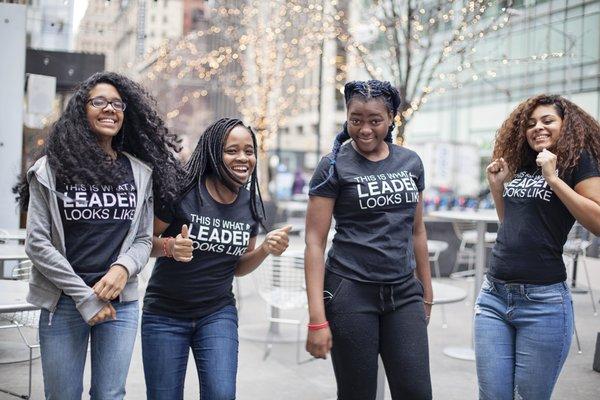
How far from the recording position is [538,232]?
290 cm

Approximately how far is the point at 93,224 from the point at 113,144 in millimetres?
470

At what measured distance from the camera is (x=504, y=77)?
33.1 metres

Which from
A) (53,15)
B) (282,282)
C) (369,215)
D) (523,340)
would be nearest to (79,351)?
(369,215)

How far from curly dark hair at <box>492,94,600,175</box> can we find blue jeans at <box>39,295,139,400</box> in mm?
1929

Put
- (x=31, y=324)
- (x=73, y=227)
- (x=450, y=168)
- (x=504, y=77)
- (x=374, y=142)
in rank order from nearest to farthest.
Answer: (x=73, y=227)
(x=374, y=142)
(x=31, y=324)
(x=450, y=168)
(x=504, y=77)

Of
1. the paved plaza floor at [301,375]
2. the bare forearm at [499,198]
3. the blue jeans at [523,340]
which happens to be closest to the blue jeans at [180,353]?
the blue jeans at [523,340]

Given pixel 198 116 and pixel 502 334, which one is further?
pixel 198 116

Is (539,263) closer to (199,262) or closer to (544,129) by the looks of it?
(544,129)

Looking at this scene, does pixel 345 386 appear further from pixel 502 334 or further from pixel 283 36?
pixel 283 36

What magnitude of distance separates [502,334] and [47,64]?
8.74m

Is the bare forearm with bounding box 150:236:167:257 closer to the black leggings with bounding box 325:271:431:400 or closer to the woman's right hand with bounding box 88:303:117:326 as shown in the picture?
the woman's right hand with bounding box 88:303:117:326

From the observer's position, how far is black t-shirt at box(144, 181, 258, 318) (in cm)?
288

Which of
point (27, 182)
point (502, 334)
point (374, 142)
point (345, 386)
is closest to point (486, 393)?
point (502, 334)

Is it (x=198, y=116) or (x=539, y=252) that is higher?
(x=198, y=116)
